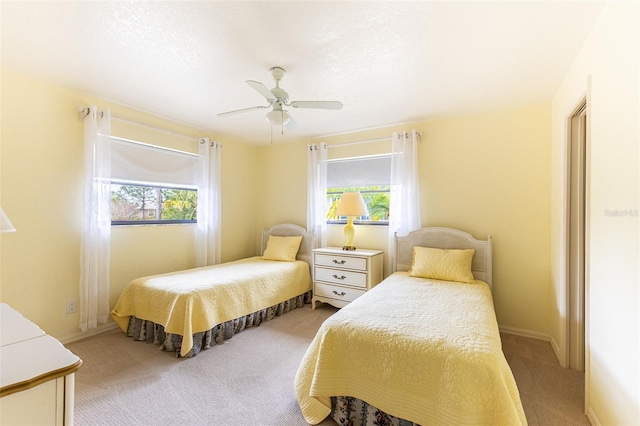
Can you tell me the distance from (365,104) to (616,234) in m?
2.27

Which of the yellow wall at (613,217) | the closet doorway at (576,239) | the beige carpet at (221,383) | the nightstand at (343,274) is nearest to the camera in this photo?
the yellow wall at (613,217)

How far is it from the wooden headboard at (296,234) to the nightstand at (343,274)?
40 cm

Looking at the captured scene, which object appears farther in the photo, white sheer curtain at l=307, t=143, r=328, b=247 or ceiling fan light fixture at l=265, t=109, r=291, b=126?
white sheer curtain at l=307, t=143, r=328, b=247

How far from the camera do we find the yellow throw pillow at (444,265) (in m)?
2.86

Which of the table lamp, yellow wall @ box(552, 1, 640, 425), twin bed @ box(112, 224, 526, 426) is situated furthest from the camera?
the table lamp

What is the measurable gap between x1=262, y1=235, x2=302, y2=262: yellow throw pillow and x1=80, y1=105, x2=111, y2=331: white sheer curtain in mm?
1926

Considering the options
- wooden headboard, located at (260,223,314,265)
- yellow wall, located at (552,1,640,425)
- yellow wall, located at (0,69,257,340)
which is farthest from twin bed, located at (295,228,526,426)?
yellow wall, located at (0,69,257,340)

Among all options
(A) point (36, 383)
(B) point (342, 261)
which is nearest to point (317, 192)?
(B) point (342, 261)

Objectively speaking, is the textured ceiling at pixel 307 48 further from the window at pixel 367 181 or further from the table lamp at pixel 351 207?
the table lamp at pixel 351 207

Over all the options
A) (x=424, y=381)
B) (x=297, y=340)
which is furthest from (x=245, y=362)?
(x=424, y=381)

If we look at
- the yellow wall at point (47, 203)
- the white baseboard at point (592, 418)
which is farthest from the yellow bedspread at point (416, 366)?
the yellow wall at point (47, 203)

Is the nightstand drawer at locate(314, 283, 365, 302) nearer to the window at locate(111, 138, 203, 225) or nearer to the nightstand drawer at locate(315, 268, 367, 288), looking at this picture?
the nightstand drawer at locate(315, 268, 367, 288)

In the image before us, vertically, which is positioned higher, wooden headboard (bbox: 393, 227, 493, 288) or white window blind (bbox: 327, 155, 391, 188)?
white window blind (bbox: 327, 155, 391, 188)

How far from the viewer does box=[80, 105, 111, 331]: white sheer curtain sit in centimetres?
276
